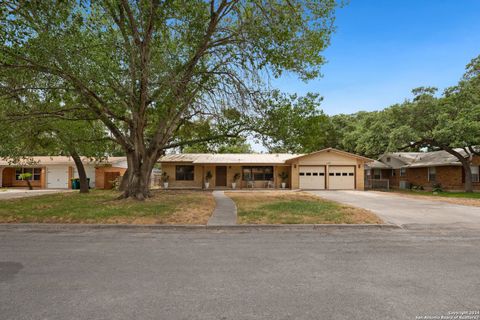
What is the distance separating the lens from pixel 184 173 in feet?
88.3

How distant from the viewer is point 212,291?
3826 millimetres

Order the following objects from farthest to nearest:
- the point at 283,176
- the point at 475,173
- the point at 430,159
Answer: the point at 430,159 < the point at 283,176 < the point at 475,173

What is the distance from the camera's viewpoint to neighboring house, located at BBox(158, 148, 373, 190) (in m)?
25.9

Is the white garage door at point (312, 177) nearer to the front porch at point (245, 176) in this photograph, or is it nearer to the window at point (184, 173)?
the front porch at point (245, 176)

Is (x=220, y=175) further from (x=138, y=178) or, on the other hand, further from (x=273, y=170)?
(x=138, y=178)

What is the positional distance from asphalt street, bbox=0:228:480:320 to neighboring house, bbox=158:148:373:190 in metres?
18.7

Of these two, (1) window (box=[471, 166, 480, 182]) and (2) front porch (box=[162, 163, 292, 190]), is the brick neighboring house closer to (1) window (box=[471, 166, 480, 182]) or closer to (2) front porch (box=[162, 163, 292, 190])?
(1) window (box=[471, 166, 480, 182])

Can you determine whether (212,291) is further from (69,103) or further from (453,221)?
(69,103)

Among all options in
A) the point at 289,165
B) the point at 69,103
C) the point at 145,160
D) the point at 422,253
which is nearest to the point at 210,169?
the point at 289,165

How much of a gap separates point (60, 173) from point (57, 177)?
0.49 metres

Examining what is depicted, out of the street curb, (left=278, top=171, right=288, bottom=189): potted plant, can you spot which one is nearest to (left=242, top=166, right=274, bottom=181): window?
(left=278, top=171, right=288, bottom=189): potted plant

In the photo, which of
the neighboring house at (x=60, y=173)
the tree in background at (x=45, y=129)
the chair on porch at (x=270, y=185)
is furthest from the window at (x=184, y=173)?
the tree in background at (x=45, y=129)

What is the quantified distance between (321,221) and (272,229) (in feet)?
5.76

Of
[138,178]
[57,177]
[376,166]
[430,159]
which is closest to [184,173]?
[138,178]
